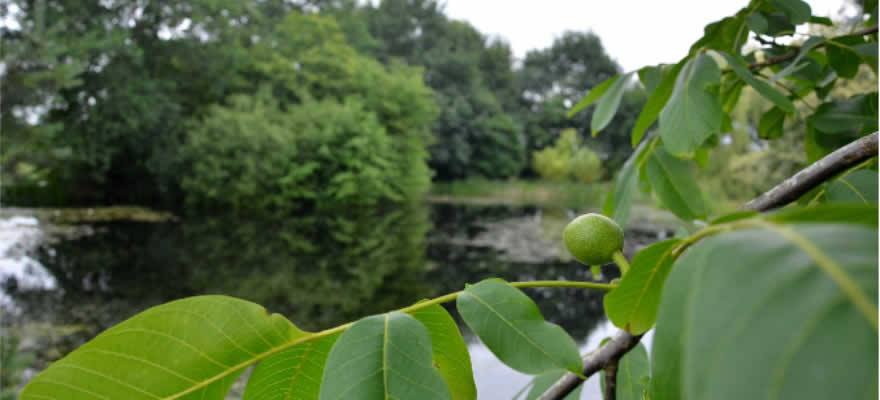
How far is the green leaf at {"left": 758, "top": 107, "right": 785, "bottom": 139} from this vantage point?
0.74 meters

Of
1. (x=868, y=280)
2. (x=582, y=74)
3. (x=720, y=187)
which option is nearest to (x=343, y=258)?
(x=720, y=187)

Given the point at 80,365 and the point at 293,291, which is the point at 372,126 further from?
the point at 80,365

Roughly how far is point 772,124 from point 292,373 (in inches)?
30.1

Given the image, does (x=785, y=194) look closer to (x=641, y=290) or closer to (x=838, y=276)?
(x=641, y=290)

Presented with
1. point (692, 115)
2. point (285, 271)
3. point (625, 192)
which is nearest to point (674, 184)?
point (625, 192)

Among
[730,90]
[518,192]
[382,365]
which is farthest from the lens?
[518,192]

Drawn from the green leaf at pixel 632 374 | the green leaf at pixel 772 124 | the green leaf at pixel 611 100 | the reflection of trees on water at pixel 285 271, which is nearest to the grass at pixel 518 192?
the reflection of trees on water at pixel 285 271

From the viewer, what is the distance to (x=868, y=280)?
92 millimetres

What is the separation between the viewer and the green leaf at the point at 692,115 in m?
0.42

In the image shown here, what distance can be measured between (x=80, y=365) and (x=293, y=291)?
559 centimetres

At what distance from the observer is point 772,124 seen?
75 centimetres

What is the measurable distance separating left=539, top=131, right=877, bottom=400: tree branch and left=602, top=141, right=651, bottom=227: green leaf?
22 cm

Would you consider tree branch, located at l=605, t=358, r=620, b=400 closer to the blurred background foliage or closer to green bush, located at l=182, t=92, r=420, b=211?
the blurred background foliage

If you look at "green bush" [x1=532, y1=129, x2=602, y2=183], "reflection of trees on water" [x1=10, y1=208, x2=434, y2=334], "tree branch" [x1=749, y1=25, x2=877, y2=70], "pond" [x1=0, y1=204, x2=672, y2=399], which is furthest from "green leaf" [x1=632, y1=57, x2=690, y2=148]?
"green bush" [x1=532, y1=129, x2=602, y2=183]
